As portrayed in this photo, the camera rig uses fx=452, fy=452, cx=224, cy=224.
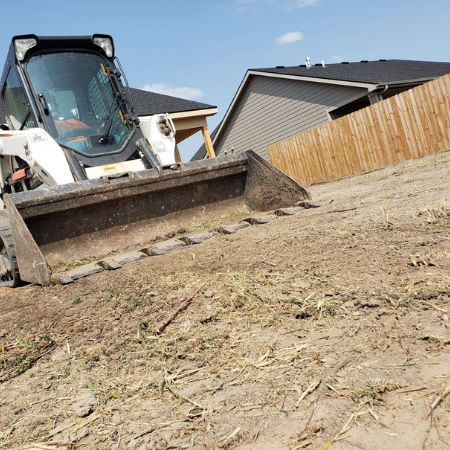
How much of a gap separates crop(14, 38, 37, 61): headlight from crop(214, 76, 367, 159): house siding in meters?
13.0

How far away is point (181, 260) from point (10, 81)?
13.6ft

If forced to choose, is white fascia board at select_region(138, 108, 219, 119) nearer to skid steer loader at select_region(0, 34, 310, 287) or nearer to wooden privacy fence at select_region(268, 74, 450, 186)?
wooden privacy fence at select_region(268, 74, 450, 186)

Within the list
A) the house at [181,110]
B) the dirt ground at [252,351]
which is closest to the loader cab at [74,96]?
the dirt ground at [252,351]

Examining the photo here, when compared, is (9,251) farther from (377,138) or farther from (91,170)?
(377,138)

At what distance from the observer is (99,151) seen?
6.37m

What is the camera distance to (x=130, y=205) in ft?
19.1

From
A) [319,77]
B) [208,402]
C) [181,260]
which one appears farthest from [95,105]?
[319,77]

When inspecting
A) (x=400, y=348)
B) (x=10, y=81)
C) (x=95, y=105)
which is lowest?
(x=400, y=348)

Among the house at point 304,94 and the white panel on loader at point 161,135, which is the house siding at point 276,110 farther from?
the white panel on loader at point 161,135

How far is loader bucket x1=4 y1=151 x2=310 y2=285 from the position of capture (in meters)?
4.99

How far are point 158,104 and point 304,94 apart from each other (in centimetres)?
647

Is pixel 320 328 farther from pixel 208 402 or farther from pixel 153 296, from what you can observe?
pixel 153 296

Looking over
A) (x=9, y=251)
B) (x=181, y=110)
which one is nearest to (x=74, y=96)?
(x=9, y=251)

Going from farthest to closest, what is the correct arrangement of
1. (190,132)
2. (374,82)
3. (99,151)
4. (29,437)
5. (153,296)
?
(190,132) < (374,82) < (99,151) < (153,296) < (29,437)
